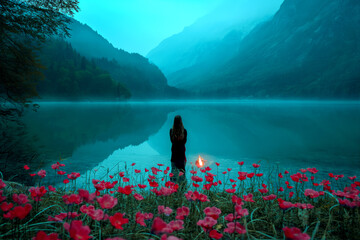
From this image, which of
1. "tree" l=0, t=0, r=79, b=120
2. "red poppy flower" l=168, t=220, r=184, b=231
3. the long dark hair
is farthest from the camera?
"tree" l=0, t=0, r=79, b=120

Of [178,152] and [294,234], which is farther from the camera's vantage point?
[178,152]

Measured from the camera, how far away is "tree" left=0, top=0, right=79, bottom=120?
910 centimetres

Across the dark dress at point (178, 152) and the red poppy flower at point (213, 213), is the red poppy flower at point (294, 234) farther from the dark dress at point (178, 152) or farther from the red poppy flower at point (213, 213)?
the dark dress at point (178, 152)

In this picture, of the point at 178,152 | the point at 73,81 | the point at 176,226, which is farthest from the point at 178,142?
the point at 73,81

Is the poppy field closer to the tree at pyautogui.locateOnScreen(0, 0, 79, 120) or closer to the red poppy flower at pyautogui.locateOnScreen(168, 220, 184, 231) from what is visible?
the red poppy flower at pyautogui.locateOnScreen(168, 220, 184, 231)

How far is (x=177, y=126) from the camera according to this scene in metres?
6.20

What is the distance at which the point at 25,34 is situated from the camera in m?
9.55

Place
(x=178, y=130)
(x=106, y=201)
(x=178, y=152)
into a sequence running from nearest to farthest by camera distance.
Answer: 1. (x=106, y=201)
2. (x=178, y=130)
3. (x=178, y=152)

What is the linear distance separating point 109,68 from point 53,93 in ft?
205

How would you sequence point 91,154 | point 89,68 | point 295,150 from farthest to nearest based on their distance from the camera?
1. point 89,68
2. point 295,150
3. point 91,154

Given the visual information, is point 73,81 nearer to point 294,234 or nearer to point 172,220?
point 172,220

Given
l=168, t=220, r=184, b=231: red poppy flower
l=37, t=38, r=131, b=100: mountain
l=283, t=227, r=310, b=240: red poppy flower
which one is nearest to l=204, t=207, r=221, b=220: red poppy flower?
l=168, t=220, r=184, b=231: red poppy flower

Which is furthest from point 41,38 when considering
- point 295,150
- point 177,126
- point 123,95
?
point 123,95

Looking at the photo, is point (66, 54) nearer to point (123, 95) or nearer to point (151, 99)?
point (123, 95)
